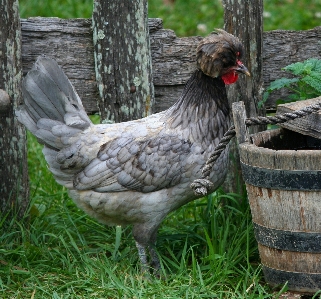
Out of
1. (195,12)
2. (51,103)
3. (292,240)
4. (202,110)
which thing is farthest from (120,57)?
(195,12)

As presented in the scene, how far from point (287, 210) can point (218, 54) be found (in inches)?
41.5

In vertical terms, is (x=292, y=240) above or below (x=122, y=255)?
above

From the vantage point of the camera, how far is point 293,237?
11.8 ft

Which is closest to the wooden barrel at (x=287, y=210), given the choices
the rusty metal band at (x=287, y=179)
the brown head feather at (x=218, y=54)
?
the rusty metal band at (x=287, y=179)

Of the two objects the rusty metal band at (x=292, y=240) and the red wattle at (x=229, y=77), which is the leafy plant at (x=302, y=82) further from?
the rusty metal band at (x=292, y=240)

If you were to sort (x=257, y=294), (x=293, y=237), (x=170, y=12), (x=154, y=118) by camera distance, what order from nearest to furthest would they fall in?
(x=293, y=237) → (x=257, y=294) → (x=154, y=118) → (x=170, y=12)

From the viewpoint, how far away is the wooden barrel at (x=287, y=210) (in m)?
3.48

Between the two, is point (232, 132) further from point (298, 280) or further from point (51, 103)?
point (51, 103)

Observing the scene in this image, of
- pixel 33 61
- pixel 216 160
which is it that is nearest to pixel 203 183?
pixel 216 160

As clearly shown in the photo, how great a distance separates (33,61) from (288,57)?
5.81 ft

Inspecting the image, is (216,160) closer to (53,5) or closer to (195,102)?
(195,102)

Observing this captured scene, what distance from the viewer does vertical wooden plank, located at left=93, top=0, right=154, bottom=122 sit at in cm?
448

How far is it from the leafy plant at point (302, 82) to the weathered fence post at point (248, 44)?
3.3 inches

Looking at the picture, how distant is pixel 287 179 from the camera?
3.51 metres
